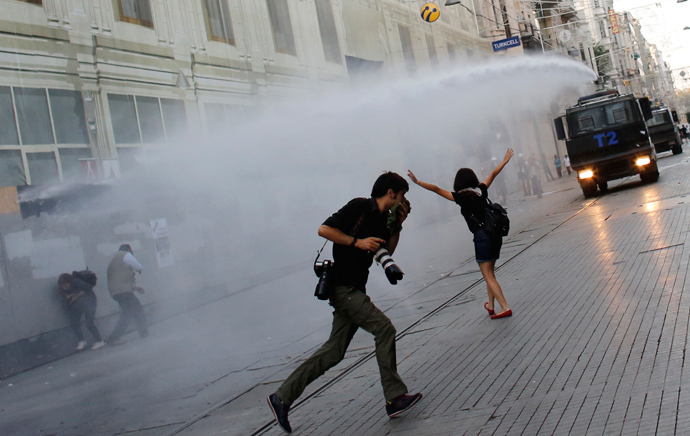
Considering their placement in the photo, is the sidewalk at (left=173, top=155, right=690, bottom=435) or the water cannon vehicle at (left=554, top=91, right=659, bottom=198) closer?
the sidewalk at (left=173, top=155, right=690, bottom=435)

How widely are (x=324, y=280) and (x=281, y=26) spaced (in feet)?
42.5

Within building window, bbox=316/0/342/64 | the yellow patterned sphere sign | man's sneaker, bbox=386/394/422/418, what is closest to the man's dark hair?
man's sneaker, bbox=386/394/422/418

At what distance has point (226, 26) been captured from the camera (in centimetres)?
1478

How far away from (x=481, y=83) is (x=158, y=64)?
20.7m

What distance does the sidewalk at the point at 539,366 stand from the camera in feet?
13.6

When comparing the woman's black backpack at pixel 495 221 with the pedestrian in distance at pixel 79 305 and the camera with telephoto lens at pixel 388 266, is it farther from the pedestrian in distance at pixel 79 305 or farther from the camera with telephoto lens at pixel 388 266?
the pedestrian in distance at pixel 79 305

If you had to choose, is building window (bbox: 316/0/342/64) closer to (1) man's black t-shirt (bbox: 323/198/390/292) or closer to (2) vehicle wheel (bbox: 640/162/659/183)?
(2) vehicle wheel (bbox: 640/162/659/183)

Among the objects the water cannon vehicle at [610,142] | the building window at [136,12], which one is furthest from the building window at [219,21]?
the water cannon vehicle at [610,142]

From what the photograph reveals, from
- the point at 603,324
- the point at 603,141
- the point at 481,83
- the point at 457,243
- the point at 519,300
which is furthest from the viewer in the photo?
the point at 481,83

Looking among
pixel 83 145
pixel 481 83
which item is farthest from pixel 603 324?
pixel 481 83

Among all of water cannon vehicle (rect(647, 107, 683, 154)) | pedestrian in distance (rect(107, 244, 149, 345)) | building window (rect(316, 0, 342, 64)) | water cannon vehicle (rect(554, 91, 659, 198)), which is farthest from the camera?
water cannon vehicle (rect(647, 107, 683, 154))

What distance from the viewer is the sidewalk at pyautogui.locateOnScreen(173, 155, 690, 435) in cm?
416

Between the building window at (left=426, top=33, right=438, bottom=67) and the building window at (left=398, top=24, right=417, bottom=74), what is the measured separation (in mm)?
1892

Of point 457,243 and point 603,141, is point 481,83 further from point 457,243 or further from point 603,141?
point 457,243
